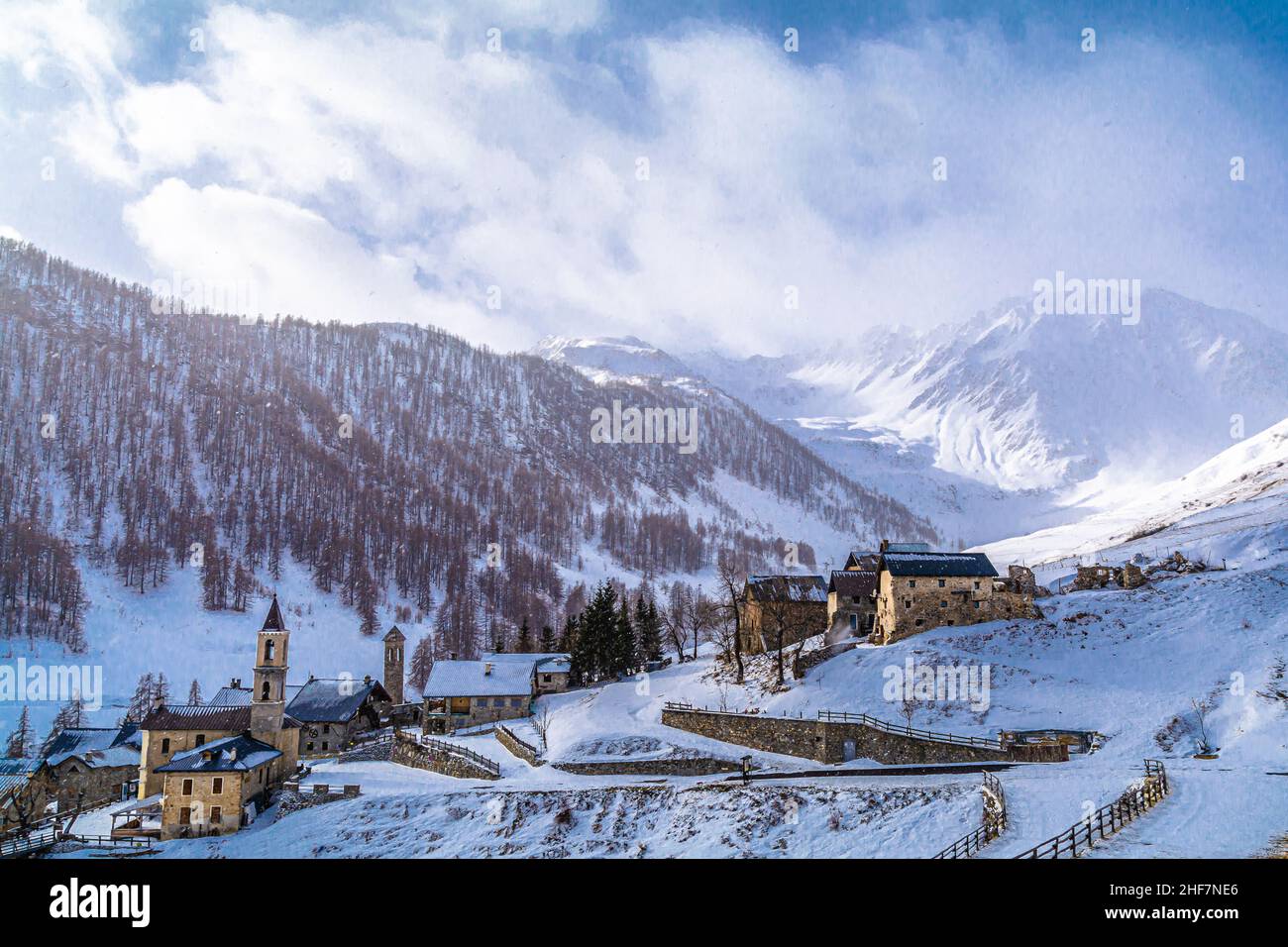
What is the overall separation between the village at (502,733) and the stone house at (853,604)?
13 centimetres

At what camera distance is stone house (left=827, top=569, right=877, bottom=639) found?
66.0 meters

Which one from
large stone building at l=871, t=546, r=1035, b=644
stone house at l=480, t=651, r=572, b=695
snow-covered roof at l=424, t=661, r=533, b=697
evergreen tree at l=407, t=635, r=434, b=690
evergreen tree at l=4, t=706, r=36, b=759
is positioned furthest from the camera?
evergreen tree at l=407, t=635, r=434, b=690

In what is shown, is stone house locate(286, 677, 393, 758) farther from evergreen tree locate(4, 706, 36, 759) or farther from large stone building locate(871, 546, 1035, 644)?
large stone building locate(871, 546, 1035, 644)

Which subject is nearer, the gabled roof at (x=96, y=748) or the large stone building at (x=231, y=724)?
the large stone building at (x=231, y=724)

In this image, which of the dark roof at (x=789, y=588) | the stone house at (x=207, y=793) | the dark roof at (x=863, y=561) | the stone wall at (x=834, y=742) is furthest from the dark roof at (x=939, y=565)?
the stone house at (x=207, y=793)

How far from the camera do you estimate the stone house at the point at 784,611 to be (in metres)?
70.8

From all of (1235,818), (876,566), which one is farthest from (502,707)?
(1235,818)

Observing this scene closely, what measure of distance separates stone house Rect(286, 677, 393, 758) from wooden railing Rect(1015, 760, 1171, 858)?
62801mm

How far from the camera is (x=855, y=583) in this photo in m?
68.1

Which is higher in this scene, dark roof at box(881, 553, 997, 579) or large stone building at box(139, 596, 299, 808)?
dark roof at box(881, 553, 997, 579)

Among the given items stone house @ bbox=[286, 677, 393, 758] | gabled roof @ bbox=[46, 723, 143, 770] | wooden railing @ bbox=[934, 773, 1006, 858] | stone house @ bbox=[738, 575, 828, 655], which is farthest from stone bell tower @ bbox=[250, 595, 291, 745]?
wooden railing @ bbox=[934, 773, 1006, 858]

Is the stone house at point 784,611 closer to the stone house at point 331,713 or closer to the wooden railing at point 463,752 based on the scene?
the wooden railing at point 463,752
